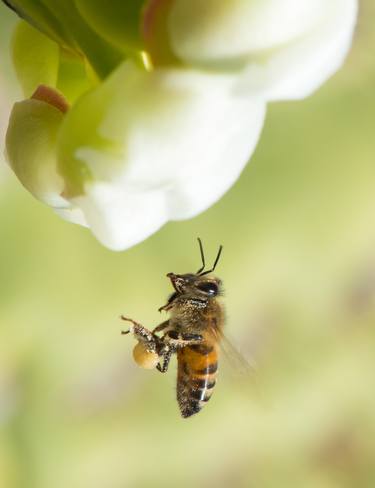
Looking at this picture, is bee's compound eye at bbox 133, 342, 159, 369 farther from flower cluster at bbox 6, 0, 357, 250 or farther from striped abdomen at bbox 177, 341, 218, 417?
flower cluster at bbox 6, 0, 357, 250

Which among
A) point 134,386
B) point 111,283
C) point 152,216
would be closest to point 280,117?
point 111,283

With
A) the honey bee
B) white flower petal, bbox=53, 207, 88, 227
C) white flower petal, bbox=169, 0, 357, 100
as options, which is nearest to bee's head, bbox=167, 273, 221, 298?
the honey bee

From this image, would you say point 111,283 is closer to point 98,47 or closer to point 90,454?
point 90,454

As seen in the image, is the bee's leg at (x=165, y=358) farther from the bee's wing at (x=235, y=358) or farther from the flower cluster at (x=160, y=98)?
the flower cluster at (x=160, y=98)

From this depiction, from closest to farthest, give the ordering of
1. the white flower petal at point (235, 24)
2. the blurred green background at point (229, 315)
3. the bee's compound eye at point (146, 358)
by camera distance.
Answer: the white flower petal at point (235, 24) < the bee's compound eye at point (146, 358) < the blurred green background at point (229, 315)

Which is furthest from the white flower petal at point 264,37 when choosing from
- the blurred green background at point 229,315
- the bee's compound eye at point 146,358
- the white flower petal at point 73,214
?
the blurred green background at point 229,315

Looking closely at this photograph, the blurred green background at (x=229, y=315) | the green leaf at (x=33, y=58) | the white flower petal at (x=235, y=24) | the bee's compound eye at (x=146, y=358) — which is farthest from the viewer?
the blurred green background at (x=229, y=315)

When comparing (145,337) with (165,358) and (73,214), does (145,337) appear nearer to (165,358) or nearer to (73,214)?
(165,358)
